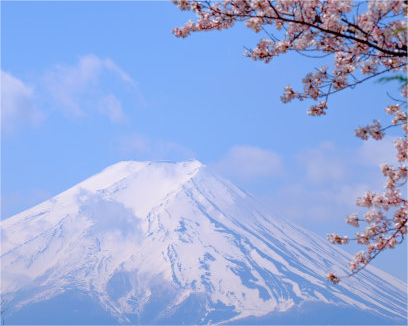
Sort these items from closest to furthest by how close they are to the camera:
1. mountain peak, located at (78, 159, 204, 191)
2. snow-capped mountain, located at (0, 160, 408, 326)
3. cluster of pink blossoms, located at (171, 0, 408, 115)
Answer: cluster of pink blossoms, located at (171, 0, 408, 115), snow-capped mountain, located at (0, 160, 408, 326), mountain peak, located at (78, 159, 204, 191)

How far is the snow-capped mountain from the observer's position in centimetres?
10344

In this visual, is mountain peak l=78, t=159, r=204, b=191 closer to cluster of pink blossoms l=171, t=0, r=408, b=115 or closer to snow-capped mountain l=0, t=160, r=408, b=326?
snow-capped mountain l=0, t=160, r=408, b=326

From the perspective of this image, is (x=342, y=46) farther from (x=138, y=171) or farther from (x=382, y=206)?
(x=138, y=171)

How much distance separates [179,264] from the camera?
112 m

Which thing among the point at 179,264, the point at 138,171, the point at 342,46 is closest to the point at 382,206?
the point at 342,46

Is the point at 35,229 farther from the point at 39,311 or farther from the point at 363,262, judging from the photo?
the point at 363,262

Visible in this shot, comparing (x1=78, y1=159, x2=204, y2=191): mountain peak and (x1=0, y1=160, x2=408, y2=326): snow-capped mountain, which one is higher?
(x1=78, y1=159, x2=204, y2=191): mountain peak

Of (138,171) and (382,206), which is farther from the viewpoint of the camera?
(138,171)

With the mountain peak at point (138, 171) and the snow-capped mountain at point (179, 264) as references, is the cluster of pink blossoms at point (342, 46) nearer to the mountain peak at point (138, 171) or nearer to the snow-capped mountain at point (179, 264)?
the snow-capped mountain at point (179, 264)

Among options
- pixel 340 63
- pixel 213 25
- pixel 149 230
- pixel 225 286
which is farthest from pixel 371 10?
pixel 149 230

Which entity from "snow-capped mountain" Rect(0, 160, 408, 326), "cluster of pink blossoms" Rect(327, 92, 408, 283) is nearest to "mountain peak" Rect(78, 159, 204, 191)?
"snow-capped mountain" Rect(0, 160, 408, 326)

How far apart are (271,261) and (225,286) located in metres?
12.5

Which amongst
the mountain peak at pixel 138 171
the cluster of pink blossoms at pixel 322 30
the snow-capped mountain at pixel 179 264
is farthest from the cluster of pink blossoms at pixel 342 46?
the mountain peak at pixel 138 171

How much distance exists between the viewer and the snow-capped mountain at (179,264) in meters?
103
